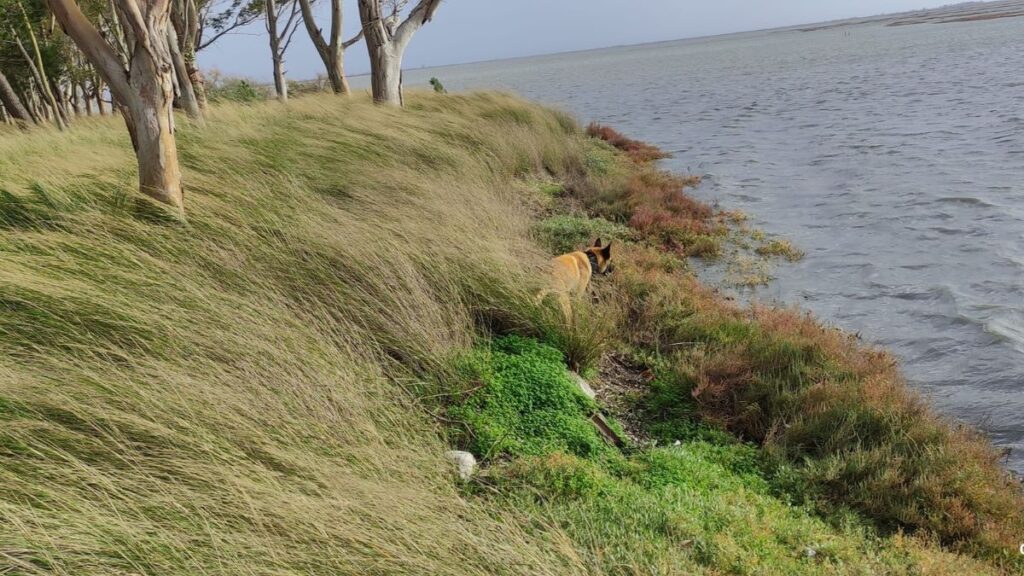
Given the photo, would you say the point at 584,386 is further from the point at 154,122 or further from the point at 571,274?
the point at 154,122

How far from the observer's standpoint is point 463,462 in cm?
288

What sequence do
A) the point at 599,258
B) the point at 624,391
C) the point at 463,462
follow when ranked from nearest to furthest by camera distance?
the point at 463,462 < the point at 624,391 < the point at 599,258

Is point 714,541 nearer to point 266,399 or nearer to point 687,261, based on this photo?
point 266,399

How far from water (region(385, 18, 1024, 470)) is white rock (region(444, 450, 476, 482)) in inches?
135

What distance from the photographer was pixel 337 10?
13.6 m

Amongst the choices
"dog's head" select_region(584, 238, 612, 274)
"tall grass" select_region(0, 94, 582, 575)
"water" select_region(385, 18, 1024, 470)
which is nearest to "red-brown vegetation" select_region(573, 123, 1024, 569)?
"dog's head" select_region(584, 238, 612, 274)

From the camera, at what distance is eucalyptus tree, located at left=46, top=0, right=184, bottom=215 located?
3762 millimetres

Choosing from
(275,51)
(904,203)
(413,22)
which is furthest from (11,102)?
(904,203)

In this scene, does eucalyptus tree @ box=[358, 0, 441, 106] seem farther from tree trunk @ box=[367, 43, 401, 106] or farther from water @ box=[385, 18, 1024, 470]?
water @ box=[385, 18, 1024, 470]

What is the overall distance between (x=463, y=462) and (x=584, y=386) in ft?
4.58

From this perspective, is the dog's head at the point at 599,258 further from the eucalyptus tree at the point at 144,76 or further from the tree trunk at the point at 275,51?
the tree trunk at the point at 275,51

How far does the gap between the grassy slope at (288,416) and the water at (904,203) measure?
2636 mm

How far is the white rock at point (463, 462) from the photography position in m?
2.79

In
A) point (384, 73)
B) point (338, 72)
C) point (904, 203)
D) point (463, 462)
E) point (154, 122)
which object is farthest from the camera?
point (338, 72)
